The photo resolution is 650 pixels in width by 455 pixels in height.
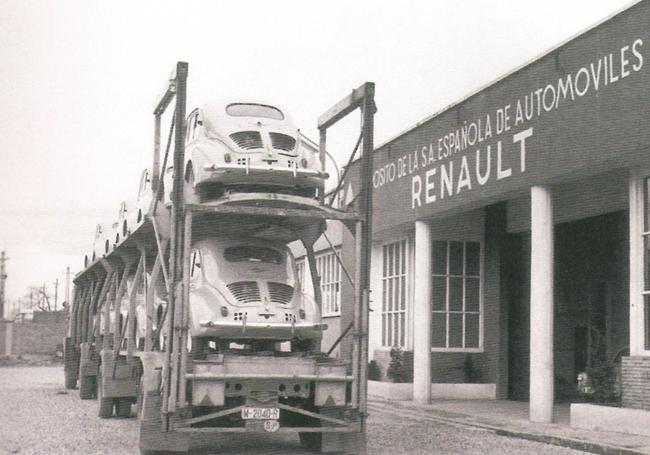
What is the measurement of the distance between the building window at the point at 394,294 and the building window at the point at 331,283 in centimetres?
244

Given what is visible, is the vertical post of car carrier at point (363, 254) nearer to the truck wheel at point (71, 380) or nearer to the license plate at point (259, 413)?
the license plate at point (259, 413)

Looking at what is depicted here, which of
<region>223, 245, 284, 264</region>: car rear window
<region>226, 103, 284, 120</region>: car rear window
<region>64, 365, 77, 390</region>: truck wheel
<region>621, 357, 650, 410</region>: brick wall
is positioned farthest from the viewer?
<region>64, 365, 77, 390</region>: truck wheel

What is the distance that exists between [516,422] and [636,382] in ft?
8.02

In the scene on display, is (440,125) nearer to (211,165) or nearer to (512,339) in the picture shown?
(512,339)

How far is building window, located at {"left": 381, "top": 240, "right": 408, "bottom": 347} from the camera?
21.2 meters

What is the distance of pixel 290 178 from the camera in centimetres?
1102

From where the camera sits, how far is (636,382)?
12609mm

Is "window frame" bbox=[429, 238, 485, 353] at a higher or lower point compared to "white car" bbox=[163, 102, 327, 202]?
lower

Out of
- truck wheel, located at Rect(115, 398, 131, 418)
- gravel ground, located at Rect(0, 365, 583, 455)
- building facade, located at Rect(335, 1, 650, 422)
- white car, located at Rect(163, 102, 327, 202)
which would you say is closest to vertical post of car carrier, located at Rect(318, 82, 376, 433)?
white car, located at Rect(163, 102, 327, 202)

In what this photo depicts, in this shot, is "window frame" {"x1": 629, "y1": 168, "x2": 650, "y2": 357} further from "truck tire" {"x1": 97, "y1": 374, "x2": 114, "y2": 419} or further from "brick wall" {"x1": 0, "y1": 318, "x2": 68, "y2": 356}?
"brick wall" {"x1": 0, "y1": 318, "x2": 68, "y2": 356}

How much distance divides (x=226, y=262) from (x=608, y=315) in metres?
9.79

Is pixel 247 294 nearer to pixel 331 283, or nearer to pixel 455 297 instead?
pixel 455 297

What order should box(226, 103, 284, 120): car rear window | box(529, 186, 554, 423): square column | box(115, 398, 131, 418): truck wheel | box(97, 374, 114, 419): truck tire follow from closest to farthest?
box(226, 103, 284, 120): car rear window < box(529, 186, 554, 423): square column < box(97, 374, 114, 419): truck tire < box(115, 398, 131, 418): truck wheel

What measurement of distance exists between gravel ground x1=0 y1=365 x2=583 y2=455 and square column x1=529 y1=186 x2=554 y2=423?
3.86ft
